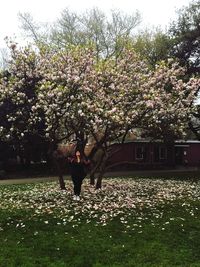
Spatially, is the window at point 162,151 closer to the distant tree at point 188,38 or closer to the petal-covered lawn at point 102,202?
the distant tree at point 188,38

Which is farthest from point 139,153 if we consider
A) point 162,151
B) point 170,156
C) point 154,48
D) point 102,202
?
point 102,202

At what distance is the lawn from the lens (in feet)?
41.1

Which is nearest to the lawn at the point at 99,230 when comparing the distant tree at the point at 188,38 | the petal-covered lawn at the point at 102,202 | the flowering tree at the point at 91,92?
the petal-covered lawn at the point at 102,202

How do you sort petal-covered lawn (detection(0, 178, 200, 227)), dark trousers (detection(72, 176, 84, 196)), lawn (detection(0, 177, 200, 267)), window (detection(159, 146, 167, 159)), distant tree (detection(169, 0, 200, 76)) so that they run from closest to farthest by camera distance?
1. lawn (detection(0, 177, 200, 267))
2. petal-covered lawn (detection(0, 178, 200, 227))
3. dark trousers (detection(72, 176, 84, 196))
4. distant tree (detection(169, 0, 200, 76))
5. window (detection(159, 146, 167, 159))

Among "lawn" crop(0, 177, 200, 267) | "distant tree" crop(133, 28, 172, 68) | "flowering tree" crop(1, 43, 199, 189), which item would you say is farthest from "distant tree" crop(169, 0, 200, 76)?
"lawn" crop(0, 177, 200, 267)

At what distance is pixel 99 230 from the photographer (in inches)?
599

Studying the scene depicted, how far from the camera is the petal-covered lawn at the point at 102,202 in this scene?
1734cm

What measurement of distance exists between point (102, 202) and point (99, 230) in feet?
14.9

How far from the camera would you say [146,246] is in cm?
1366

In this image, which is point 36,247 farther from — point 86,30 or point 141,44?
point 86,30

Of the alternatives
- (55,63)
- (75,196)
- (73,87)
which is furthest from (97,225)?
(55,63)

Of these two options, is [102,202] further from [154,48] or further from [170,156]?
[170,156]

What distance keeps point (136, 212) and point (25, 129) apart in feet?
39.5

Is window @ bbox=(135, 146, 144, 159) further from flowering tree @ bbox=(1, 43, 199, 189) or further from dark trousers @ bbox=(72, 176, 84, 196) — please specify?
dark trousers @ bbox=(72, 176, 84, 196)
